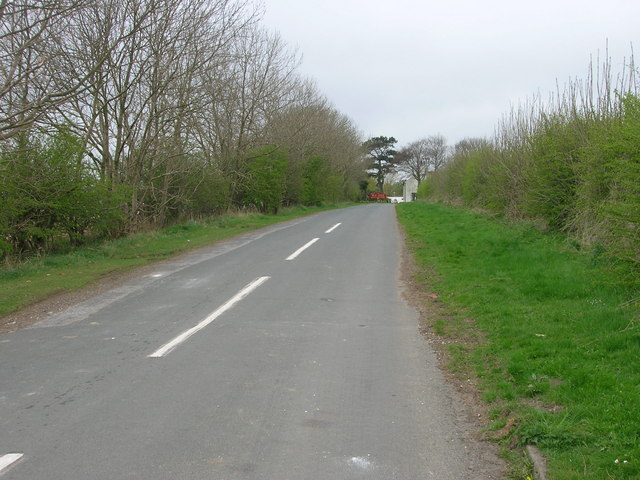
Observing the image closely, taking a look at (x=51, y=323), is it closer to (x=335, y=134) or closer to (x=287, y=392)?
(x=287, y=392)

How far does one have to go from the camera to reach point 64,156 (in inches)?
584

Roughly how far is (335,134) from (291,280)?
51.2 meters

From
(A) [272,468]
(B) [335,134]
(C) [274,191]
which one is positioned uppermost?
(B) [335,134]

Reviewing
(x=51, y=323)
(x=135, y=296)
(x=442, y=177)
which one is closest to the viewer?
(x=51, y=323)

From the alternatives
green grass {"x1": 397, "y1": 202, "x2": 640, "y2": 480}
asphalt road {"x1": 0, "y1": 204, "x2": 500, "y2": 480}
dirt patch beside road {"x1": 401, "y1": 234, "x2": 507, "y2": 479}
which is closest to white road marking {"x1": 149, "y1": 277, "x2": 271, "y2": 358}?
asphalt road {"x1": 0, "y1": 204, "x2": 500, "y2": 480}

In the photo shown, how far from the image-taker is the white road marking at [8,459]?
3.76m

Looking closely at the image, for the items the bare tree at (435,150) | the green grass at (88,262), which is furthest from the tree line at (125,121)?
the bare tree at (435,150)

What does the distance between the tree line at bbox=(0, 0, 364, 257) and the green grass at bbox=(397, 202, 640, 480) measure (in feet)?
29.0

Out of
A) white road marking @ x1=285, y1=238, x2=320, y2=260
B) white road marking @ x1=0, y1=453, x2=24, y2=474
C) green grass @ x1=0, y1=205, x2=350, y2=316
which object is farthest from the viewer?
white road marking @ x1=285, y1=238, x2=320, y2=260

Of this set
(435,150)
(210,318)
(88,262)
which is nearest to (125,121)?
(88,262)

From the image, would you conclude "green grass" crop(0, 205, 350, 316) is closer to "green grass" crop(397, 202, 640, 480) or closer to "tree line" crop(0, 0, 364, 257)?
"tree line" crop(0, 0, 364, 257)

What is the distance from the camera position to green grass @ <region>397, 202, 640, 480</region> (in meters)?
3.93

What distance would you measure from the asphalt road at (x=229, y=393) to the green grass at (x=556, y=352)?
0.56 metres

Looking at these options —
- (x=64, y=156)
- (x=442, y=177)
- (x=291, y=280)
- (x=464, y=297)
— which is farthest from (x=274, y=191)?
(x=464, y=297)
